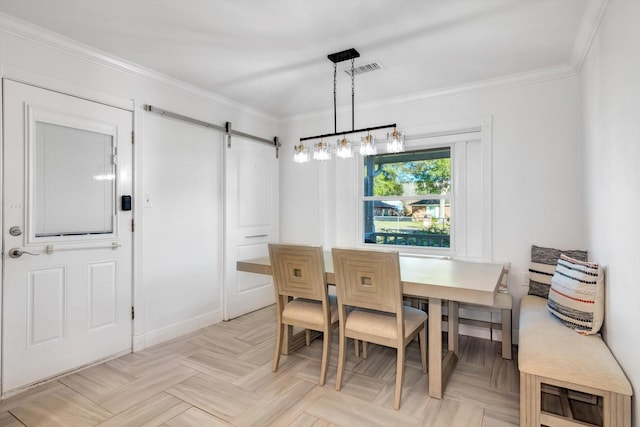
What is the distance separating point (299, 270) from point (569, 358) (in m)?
Answer: 1.58

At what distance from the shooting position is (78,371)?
8.23 ft

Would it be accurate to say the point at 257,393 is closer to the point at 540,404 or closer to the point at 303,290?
the point at 303,290

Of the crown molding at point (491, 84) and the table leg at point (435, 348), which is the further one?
the crown molding at point (491, 84)

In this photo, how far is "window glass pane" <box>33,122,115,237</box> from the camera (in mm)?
2352

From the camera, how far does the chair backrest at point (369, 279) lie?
2020mm

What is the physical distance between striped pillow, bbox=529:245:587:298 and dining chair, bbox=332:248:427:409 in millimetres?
1181

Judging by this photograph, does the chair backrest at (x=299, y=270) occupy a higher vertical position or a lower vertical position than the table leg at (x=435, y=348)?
higher

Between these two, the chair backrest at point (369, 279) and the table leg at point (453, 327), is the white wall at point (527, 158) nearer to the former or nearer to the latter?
the table leg at point (453, 327)

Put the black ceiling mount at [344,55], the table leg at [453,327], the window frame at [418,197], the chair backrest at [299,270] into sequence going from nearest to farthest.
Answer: the chair backrest at [299,270]
the black ceiling mount at [344,55]
the table leg at [453,327]
the window frame at [418,197]

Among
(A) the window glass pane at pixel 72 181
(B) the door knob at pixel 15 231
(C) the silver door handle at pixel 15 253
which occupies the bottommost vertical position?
(C) the silver door handle at pixel 15 253

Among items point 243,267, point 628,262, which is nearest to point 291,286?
point 243,267

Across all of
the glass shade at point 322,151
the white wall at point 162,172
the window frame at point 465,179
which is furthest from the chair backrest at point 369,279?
the white wall at point 162,172

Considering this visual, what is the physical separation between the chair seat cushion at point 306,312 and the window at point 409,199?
156 centimetres

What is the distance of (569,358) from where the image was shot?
1647 millimetres
